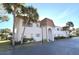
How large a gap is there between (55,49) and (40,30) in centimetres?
32

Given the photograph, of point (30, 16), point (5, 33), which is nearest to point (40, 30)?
point (30, 16)

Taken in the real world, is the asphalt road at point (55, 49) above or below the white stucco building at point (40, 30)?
below

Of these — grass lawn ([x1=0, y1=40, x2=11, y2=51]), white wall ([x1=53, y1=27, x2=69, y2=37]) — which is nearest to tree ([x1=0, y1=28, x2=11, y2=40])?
grass lawn ([x1=0, y1=40, x2=11, y2=51])

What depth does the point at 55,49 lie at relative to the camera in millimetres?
3117

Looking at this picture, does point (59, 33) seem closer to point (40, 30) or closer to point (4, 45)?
point (40, 30)

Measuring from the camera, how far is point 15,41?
10.3 ft

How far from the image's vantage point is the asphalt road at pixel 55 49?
3.08m

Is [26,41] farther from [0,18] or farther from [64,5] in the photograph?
[64,5]

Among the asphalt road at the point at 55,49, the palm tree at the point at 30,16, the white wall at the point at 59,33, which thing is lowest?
the asphalt road at the point at 55,49

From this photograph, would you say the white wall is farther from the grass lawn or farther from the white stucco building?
the grass lawn

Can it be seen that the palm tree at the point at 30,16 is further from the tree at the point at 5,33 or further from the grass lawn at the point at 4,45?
the grass lawn at the point at 4,45

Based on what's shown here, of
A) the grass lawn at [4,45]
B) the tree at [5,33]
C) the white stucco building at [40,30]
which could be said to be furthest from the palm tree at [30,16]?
the grass lawn at [4,45]

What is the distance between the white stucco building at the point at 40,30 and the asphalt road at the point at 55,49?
116 millimetres
